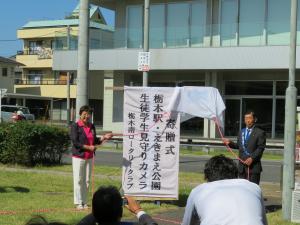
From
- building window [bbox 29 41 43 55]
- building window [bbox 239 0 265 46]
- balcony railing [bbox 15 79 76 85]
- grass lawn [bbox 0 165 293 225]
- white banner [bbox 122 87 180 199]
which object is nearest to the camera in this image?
grass lawn [bbox 0 165 293 225]

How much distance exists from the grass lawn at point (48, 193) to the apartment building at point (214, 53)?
48.3 feet

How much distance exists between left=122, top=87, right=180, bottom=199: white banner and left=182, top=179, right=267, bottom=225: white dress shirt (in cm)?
605

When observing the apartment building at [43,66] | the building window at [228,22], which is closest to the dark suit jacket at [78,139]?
the building window at [228,22]

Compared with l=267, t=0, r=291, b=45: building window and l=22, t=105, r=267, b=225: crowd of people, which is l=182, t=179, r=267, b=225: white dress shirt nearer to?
l=22, t=105, r=267, b=225: crowd of people

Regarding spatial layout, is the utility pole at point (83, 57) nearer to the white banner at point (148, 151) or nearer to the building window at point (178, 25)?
the white banner at point (148, 151)

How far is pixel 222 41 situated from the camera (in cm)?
3131

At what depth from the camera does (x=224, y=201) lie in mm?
4301

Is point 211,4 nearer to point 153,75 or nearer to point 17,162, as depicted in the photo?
point 153,75

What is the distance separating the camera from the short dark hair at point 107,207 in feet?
12.2

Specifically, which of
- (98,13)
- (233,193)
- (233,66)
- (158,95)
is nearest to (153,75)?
(233,66)

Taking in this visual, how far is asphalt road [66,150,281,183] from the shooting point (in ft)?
57.8

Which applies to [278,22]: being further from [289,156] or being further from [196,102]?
[289,156]

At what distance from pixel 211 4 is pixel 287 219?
24.1m

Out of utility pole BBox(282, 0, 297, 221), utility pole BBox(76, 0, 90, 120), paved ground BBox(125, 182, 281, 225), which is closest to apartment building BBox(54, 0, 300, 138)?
paved ground BBox(125, 182, 281, 225)
